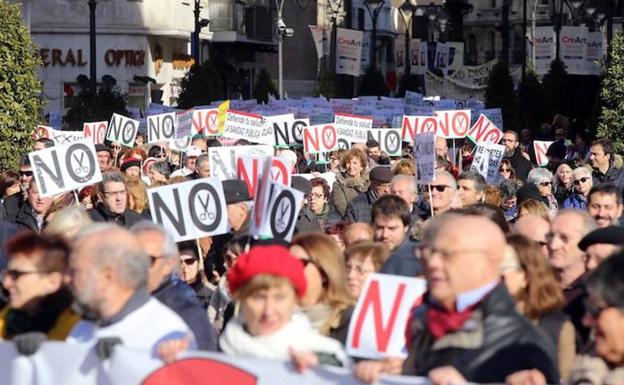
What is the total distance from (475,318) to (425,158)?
792cm

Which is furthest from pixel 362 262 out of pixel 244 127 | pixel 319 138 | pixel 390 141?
pixel 390 141

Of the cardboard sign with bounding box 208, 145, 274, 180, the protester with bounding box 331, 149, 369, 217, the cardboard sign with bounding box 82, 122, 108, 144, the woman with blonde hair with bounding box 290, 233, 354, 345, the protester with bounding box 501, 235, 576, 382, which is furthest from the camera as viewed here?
the cardboard sign with bounding box 82, 122, 108, 144

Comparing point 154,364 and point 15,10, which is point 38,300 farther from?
point 15,10

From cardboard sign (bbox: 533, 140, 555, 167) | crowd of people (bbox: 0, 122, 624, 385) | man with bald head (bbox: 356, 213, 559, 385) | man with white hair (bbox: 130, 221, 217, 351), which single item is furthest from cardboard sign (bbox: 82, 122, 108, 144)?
man with bald head (bbox: 356, 213, 559, 385)

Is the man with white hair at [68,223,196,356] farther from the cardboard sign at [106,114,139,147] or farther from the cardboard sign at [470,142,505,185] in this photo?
the cardboard sign at [106,114,139,147]

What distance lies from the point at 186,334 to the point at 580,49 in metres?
31.1

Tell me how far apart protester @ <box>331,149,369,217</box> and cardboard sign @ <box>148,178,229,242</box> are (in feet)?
18.2

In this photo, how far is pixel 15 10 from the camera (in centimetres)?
1891

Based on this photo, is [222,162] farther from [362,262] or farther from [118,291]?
[118,291]

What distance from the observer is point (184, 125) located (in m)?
21.7

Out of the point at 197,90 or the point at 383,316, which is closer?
the point at 383,316

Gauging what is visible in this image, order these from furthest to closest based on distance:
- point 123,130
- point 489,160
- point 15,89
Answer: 1. point 123,130
2. point 15,89
3. point 489,160

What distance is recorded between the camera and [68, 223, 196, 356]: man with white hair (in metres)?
6.14

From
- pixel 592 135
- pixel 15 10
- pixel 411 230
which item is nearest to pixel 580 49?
pixel 592 135
